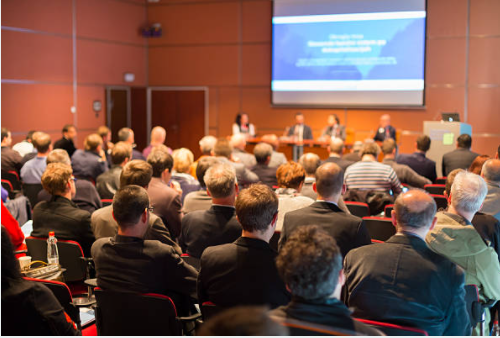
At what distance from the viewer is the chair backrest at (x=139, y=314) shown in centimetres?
255

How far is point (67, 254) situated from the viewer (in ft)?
12.2

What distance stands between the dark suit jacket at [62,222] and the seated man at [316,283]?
239cm

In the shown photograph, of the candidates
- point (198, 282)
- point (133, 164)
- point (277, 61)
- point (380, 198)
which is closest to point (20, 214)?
point (133, 164)

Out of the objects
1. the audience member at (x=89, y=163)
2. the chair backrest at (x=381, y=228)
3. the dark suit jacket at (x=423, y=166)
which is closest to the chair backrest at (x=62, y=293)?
the chair backrest at (x=381, y=228)

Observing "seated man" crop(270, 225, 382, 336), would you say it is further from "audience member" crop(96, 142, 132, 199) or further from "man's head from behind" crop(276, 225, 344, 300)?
"audience member" crop(96, 142, 132, 199)

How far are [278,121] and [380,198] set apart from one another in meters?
7.04

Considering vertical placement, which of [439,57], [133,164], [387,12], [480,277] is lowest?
[480,277]

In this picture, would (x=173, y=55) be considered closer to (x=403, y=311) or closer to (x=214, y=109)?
(x=214, y=109)

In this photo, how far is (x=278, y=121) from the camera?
12328 mm

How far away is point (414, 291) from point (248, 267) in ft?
2.55

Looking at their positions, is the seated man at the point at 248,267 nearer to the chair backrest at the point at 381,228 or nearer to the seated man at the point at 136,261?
the seated man at the point at 136,261

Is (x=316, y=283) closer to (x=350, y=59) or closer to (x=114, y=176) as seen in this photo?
(x=114, y=176)

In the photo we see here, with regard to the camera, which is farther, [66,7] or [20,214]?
[66,7]

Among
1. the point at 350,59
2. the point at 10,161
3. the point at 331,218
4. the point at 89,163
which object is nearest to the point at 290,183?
the point at 331,218
